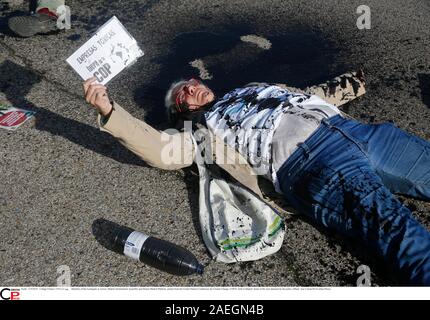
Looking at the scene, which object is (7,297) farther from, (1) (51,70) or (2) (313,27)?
(2) (313,27)

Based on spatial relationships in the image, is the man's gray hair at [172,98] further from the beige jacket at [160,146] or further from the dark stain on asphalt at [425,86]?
the dark stain on asphalt at [425,86]

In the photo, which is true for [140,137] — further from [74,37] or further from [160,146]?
[74,37]

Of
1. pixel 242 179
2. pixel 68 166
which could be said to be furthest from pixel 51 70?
pixel 242 179

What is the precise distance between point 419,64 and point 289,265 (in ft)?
9.10

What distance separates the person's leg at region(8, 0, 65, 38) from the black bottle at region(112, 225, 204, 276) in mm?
3142

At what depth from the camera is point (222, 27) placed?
231 inches

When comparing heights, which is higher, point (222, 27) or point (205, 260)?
point (222, 27)

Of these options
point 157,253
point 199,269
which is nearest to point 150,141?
point 157,253

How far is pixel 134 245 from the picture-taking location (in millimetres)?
3461

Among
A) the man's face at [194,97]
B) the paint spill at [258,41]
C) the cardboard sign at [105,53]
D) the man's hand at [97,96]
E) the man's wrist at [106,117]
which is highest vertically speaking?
the cardboard sign at [105,53]

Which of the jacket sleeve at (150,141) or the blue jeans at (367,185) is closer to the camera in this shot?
the blue jeans at (367,185)

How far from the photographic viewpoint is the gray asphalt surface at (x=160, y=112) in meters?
3.45

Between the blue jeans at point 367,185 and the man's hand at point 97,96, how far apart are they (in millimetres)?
1287

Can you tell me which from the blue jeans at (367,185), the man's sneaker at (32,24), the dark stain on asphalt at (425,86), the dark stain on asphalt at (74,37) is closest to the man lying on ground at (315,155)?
the blue jeans at (367,185)
